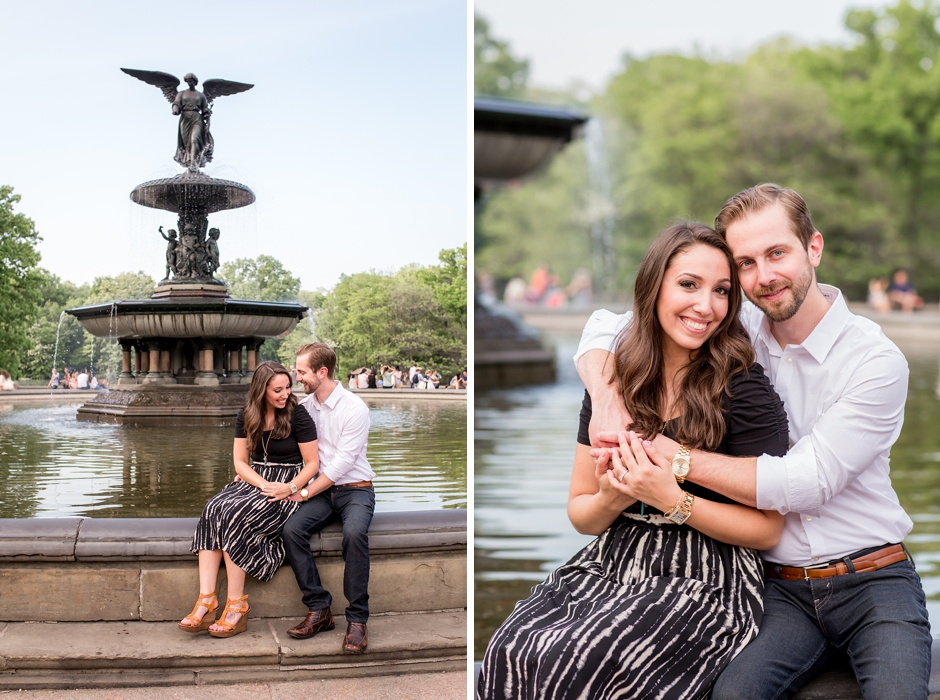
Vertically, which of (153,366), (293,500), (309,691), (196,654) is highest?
(153,366)

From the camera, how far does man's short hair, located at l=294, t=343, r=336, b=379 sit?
169 inches

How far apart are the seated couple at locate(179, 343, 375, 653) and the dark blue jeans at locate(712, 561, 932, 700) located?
205 centimetres

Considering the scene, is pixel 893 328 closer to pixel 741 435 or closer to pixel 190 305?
pixel 190 305

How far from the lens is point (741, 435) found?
238cm

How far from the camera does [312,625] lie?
157 inches

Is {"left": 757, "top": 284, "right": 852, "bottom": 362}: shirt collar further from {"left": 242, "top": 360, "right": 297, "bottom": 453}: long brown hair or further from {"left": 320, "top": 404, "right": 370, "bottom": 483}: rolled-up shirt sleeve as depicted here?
{"left": 242, "top": 360, "right": 297, "bottom": 453}: long brown hair

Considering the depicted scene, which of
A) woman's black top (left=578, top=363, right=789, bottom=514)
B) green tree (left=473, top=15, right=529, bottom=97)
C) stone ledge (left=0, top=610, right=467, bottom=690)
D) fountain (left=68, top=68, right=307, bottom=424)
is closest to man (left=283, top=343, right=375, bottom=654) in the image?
stone ledge (left=0, top=610, right=467, bottom=690)

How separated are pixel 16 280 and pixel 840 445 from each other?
551 cm

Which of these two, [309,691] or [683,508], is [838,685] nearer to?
[683,508]

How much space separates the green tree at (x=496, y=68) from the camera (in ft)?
150

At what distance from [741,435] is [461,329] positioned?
4017 mm

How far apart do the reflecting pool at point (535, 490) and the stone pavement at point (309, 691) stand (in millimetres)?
208

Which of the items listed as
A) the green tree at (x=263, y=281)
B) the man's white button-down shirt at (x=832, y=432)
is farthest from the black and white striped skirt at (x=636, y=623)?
the green tree at (x=263, y=281)

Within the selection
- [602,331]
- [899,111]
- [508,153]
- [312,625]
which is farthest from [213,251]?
[899,111]
